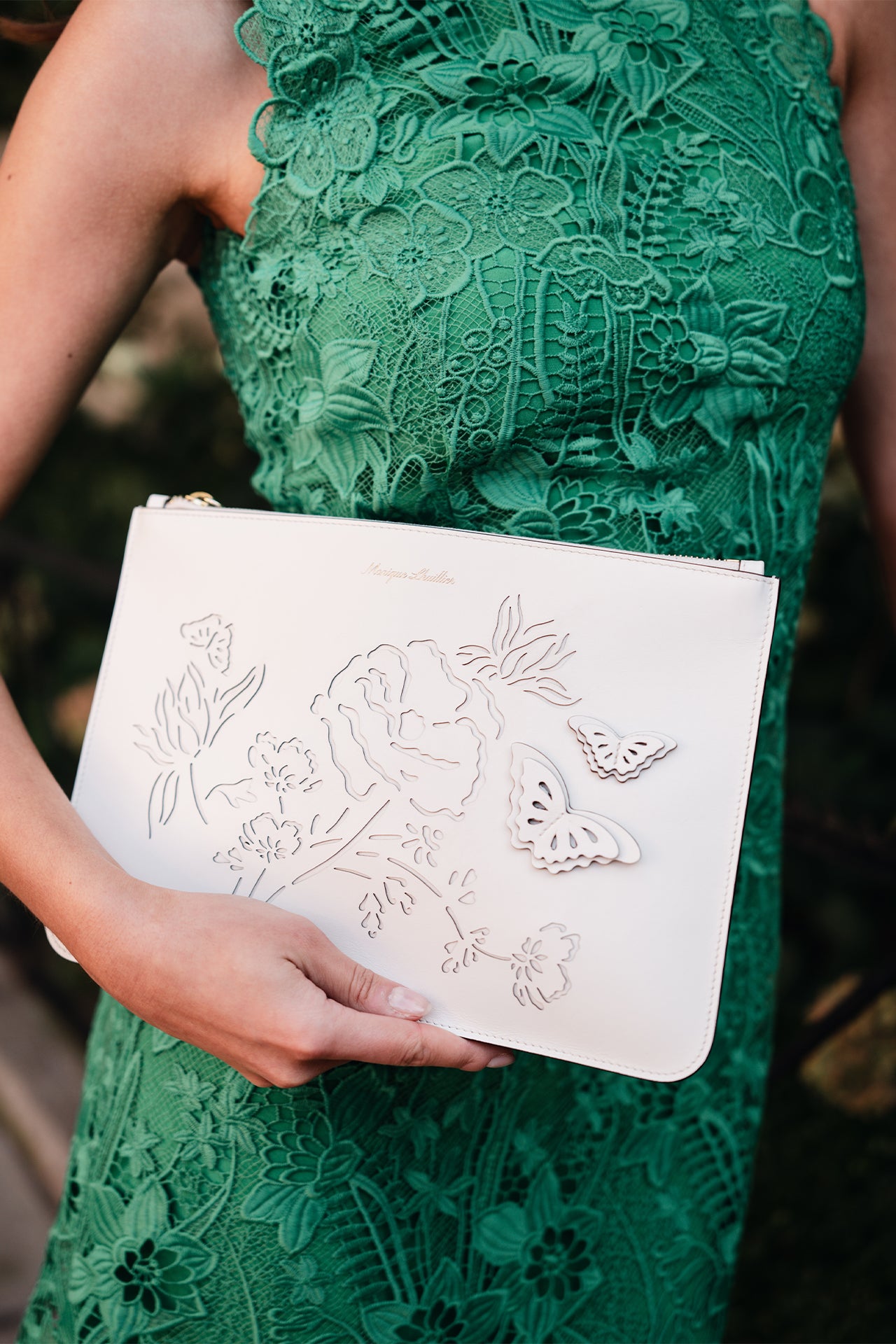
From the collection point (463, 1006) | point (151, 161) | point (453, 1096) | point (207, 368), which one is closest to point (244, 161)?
point (151, 161)

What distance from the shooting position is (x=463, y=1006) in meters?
0.81

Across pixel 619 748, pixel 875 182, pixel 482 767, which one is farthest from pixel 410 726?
pixel 875 182

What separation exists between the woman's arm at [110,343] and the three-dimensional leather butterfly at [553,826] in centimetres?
16

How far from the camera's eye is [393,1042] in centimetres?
76

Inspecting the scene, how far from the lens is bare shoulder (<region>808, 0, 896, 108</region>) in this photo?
3.38ft

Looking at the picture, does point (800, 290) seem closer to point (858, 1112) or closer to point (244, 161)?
point (244, 161)

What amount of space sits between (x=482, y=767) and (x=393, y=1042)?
221mm

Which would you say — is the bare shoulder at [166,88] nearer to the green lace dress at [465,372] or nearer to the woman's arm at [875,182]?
the green lace dress at [465,372]

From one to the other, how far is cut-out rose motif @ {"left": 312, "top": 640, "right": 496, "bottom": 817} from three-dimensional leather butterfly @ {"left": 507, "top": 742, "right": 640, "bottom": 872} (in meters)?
0.04

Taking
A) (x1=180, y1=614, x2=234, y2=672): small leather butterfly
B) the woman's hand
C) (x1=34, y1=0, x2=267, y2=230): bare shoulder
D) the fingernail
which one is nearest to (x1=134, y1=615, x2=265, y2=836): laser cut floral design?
(x1=180, y1=614, x2=234, y2=672): small leather butterfly

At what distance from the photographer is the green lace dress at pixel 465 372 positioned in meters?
0.86

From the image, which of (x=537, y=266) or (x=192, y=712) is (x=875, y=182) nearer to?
(x=537, y=266)

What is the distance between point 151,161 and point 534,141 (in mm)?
336

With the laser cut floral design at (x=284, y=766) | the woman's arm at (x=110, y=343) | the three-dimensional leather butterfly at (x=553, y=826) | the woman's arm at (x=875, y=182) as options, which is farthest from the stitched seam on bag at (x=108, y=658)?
the woman's arm at (x=875, y=182)
